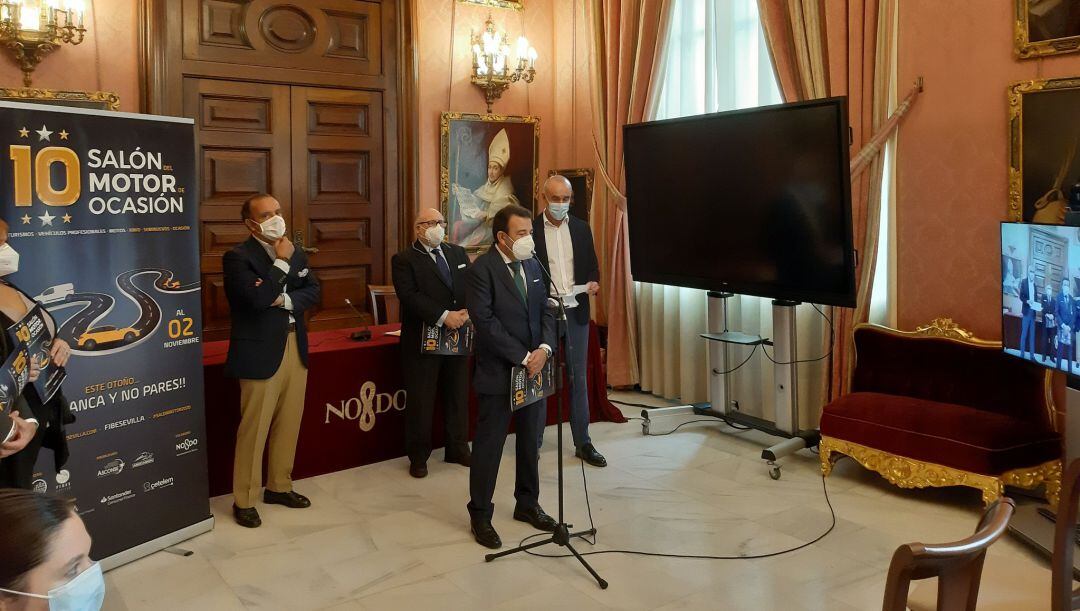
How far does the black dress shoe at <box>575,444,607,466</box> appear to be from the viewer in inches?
209

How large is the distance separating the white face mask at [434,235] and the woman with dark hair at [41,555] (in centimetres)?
368

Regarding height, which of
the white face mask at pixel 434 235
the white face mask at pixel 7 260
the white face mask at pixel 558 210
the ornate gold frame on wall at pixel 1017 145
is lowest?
the white face mask at pixel 7 260

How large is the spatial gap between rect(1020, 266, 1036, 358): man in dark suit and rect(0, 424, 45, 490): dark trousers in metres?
4.23

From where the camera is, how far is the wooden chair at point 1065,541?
6.96 feet

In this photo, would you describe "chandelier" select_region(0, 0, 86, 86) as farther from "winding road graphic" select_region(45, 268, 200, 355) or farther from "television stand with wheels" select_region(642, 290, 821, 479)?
"television stand with wheels" select_region(642, 290, 821, 479)

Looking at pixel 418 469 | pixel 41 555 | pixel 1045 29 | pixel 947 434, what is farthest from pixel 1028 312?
pixel 41 555

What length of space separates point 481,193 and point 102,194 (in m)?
4.17

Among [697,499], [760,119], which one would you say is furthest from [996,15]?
[697,499]

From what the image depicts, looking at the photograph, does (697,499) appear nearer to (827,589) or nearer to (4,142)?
(827,589)

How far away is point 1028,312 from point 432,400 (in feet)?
10.5

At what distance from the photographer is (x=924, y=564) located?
5.64ft

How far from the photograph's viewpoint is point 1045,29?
14.6 ft

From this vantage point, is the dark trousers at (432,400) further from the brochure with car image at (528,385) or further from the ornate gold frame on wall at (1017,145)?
the ornate gold frame on wall at (1017,145)

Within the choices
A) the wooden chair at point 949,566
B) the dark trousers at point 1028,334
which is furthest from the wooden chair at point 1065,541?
the dark trousers at point 1028,334
